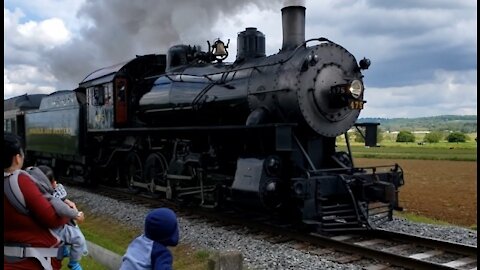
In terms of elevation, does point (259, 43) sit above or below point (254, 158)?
above

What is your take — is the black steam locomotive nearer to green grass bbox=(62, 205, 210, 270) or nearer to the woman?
green grass bbox=(62, 205, 210, 270)

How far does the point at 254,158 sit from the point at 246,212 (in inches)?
69.6

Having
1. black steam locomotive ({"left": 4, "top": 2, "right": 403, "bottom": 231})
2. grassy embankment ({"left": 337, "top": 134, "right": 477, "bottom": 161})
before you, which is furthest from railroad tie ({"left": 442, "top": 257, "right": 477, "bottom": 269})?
grassy embankment ({"left": 337, "top": 134, "right": 477, "bottom": 161})

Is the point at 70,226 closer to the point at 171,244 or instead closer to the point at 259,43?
the point at 171,244

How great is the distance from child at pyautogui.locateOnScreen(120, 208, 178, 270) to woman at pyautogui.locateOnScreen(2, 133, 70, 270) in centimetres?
61

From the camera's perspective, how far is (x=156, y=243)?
3.16 metres

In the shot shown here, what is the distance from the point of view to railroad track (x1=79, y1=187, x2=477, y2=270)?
247 inches

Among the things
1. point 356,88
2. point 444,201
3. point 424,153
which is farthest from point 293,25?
point 424,153

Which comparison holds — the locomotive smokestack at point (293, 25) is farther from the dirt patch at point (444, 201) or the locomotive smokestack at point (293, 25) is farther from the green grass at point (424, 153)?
the green grass at point (424, 153)

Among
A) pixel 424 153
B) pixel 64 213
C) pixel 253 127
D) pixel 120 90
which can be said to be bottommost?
pixel 424 153

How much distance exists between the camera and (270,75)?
27.8ft

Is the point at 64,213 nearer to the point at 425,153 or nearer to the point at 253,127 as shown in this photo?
the point at 253,127

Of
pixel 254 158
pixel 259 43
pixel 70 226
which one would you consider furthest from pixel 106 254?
Answer: pixel 259 43

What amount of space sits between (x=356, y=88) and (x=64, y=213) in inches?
237
